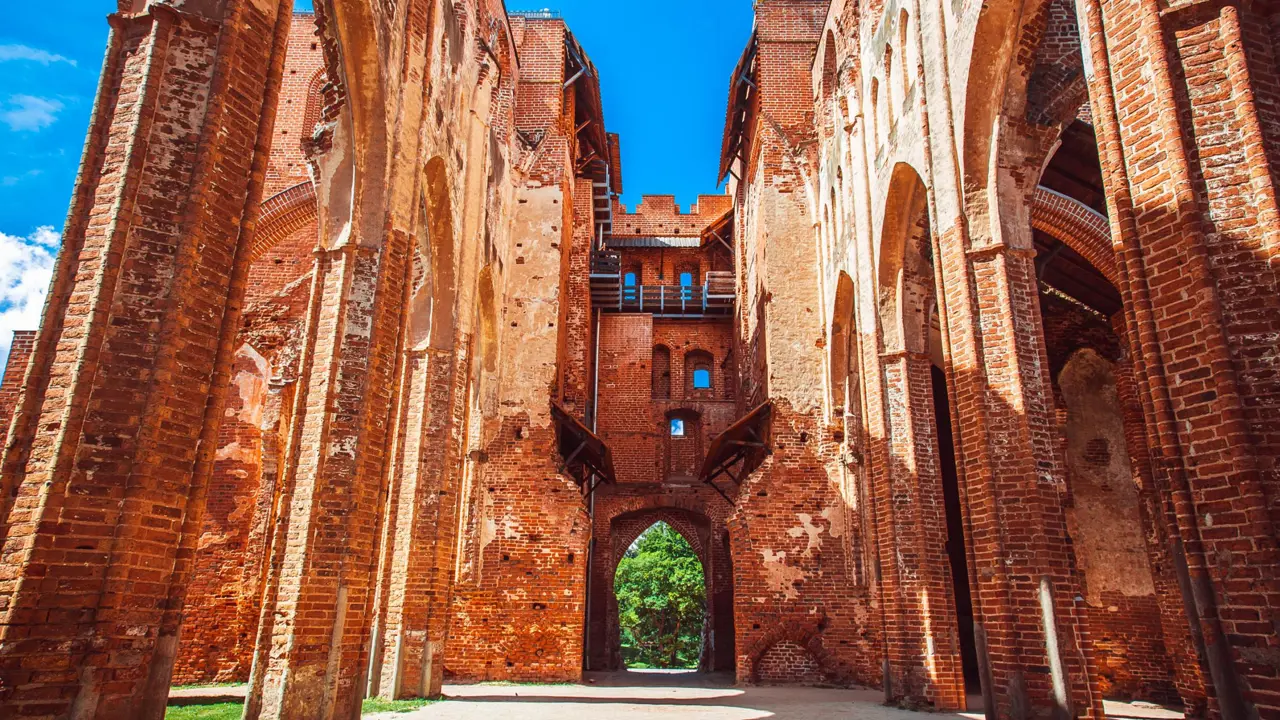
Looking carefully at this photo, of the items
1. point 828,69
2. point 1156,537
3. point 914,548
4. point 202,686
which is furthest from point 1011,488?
point 202,686

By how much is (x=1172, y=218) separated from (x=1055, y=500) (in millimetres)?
3301

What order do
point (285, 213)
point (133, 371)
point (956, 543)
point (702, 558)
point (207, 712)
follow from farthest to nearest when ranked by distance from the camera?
point (702, 558)
point (956, 543)
point (285, 213)
point (207, 712)
point (133, 371)

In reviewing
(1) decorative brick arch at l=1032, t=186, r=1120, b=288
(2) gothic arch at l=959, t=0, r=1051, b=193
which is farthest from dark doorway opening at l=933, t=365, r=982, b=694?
(2) gothic arch at l=959, t=0, r=1051, b=193

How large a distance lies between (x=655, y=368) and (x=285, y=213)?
10.8 meters

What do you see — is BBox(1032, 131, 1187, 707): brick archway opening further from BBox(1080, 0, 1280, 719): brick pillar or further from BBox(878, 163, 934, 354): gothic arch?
BBox(1080, 0, 1280, 719): brick pillar

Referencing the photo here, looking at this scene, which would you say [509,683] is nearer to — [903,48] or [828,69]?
[903,48]

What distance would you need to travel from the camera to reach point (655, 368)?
22.9 meters

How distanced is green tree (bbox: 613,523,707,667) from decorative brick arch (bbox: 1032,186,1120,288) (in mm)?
24298

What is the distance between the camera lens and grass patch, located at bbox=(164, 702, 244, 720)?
825cm

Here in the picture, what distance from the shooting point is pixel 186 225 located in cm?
502

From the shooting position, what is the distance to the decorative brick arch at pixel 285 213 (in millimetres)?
15273

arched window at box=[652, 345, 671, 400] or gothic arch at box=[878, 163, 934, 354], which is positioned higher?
arched window at box=[652, 345, 671, 400]

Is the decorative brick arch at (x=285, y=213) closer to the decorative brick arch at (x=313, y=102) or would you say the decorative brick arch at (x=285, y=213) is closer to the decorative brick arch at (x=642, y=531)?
the decorative brick arch at (x=313, y=102)

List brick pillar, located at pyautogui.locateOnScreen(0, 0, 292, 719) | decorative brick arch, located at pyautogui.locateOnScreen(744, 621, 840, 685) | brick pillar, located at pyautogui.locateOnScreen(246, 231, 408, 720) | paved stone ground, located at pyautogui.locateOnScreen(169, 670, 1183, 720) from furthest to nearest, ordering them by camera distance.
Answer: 1. decorative brick arch, located at pyautogui.locateOnScreen(744, 621, 840, 685)
2. paved stone ground, located at pyautogui.locateOnScreen(169, 670, 1183, 720)
3. brick pillar, located at pyautogui.locateOnScreen(246, 231, 408, 720)
4. brick pillar, located at pyautogui.locateOnScreen(0, 0, 292, 719)
